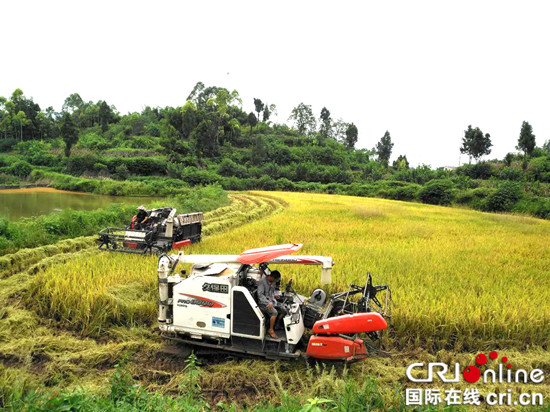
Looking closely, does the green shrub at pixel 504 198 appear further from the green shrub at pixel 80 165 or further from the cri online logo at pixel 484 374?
the green shrub at pixel 80 165

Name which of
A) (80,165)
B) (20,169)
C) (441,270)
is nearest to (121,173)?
(80,165)

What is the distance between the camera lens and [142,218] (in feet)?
35.1

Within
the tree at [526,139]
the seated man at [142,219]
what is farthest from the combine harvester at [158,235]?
the tree at [526,139]

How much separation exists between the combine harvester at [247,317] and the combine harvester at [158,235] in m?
4.55

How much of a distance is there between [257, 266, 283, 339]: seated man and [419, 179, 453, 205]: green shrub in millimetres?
32255

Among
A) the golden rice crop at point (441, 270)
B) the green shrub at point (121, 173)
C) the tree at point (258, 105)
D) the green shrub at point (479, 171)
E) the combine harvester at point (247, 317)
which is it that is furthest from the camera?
the tree at point (258, 105)

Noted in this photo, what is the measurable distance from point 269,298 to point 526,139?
5213 cm

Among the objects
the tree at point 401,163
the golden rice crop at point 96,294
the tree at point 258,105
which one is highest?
the tree at point 258,105

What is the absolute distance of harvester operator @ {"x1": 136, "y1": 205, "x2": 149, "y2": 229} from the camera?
10.5 meters

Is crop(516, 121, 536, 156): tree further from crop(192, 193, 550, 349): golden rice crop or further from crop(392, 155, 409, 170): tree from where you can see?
crop(192, 193, 550, 349): golden rice crop

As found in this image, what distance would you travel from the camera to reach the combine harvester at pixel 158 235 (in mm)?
9578

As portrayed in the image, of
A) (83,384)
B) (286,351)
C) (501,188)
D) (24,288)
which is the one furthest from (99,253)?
(501,188)

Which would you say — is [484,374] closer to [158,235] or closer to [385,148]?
[158,235]

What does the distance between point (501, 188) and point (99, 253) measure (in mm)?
30336
